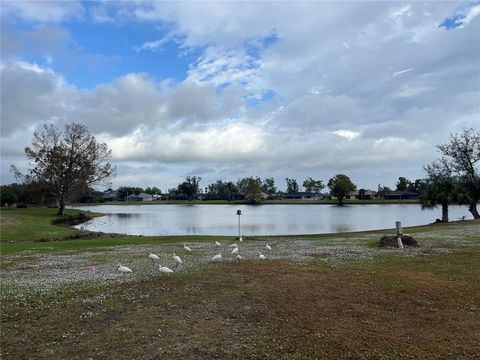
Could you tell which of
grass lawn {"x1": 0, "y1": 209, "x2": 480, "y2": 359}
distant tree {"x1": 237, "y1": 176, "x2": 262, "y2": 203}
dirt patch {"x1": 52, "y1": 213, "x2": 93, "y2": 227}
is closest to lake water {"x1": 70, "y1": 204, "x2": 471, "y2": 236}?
dirt patch {"x1": 52, "y1": 213, "x2": 93, "y2": 227}

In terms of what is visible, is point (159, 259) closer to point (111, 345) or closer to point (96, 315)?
point (96, 315)

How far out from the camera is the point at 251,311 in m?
9.80

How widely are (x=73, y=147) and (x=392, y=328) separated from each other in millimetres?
71708

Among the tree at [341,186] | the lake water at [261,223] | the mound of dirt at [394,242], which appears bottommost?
the lake water at [261,223]

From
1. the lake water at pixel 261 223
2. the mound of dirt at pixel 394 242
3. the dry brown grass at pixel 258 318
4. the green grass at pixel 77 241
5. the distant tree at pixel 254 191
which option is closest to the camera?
the dry brown grass at pixel 258 318

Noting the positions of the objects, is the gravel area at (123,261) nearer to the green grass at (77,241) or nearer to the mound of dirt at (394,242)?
the mound of dirt at (394,242)

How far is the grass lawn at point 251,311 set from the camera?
754 centimetres

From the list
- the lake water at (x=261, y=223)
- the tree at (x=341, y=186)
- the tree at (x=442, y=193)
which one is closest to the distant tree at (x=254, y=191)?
the tree at (x=341, y=186)

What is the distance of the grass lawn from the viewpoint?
7.54 m

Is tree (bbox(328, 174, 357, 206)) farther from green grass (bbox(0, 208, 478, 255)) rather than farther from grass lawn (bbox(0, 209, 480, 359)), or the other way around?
grass lawn (bbox(0, 209, 480, 359))

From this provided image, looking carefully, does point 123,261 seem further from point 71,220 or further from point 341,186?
point 341,186

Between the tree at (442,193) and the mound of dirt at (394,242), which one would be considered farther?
the tree at (442,193)

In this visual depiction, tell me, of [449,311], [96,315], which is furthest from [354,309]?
[96,315]

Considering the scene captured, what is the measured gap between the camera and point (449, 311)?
30.9ft
